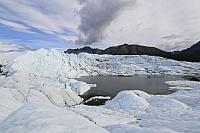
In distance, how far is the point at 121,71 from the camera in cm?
13988

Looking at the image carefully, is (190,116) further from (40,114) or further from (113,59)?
(113,59)

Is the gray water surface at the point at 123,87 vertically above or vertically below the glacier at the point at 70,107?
below

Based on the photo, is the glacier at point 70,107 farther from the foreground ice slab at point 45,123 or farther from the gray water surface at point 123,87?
the gray water surface at point 123,87

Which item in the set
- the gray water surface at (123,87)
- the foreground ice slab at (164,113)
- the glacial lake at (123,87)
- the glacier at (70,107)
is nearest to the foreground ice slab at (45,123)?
the glacier at (70,107)

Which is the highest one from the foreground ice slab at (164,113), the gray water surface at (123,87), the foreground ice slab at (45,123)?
the foreground ice slab at (45,123)

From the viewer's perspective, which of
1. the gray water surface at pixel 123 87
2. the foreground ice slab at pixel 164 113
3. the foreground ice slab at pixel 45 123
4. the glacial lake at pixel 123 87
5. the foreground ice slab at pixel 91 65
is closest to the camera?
the foreground ice slab at pixel 45 123

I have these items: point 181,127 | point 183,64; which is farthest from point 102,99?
point 183,64

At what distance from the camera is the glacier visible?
6.68 metres

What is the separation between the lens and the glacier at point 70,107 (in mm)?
6676

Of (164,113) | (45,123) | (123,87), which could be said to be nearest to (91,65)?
(123,87)

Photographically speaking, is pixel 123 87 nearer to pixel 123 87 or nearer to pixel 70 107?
pixel 123 87

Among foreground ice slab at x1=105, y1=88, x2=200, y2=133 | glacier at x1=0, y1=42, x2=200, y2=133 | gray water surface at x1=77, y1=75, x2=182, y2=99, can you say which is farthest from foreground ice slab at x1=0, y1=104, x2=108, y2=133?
gray water surface at x1=77, y1=75, x2=182, y2=99

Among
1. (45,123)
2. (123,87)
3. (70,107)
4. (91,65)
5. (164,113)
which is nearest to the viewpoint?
(45,123)

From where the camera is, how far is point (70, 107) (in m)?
29.2
